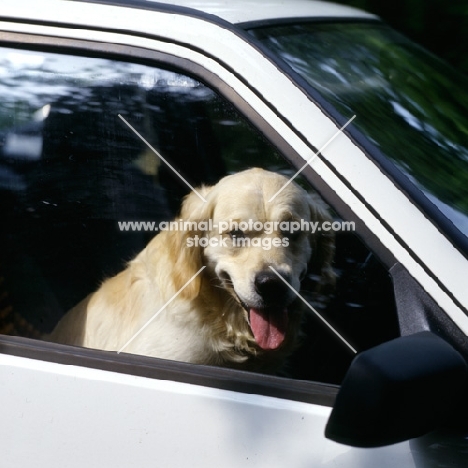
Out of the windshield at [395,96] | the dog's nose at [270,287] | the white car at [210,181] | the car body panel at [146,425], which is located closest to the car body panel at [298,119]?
the white car at [210,181]

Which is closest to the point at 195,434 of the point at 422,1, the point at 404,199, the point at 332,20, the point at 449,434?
the point at 449,434

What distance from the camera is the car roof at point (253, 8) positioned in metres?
2.04

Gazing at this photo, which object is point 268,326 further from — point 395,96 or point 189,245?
point 395,96

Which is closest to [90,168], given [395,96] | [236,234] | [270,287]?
[236,234]

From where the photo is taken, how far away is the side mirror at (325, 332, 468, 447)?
1413mm

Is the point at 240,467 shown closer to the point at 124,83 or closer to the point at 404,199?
the point at 404,199

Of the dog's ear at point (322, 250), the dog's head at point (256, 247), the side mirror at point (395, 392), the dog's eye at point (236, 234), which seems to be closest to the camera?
the side mirror at point (395, 392)

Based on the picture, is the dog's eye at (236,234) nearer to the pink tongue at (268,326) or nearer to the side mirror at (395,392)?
the pink tongue at (268,326)

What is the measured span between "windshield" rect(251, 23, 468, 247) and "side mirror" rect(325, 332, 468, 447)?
408 mm

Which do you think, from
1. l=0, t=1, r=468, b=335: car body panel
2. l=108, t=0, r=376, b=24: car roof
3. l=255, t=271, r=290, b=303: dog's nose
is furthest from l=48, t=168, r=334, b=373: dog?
l=108, t=0, r=376, b=24: car roof

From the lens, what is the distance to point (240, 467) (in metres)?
1.71

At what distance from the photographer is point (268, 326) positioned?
2127mm

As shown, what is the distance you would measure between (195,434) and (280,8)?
126cm

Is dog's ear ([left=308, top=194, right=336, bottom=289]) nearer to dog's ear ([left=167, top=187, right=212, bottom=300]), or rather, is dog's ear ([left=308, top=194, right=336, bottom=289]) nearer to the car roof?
dog's ear ([left=167, top=187, right=212, bottom=300])
